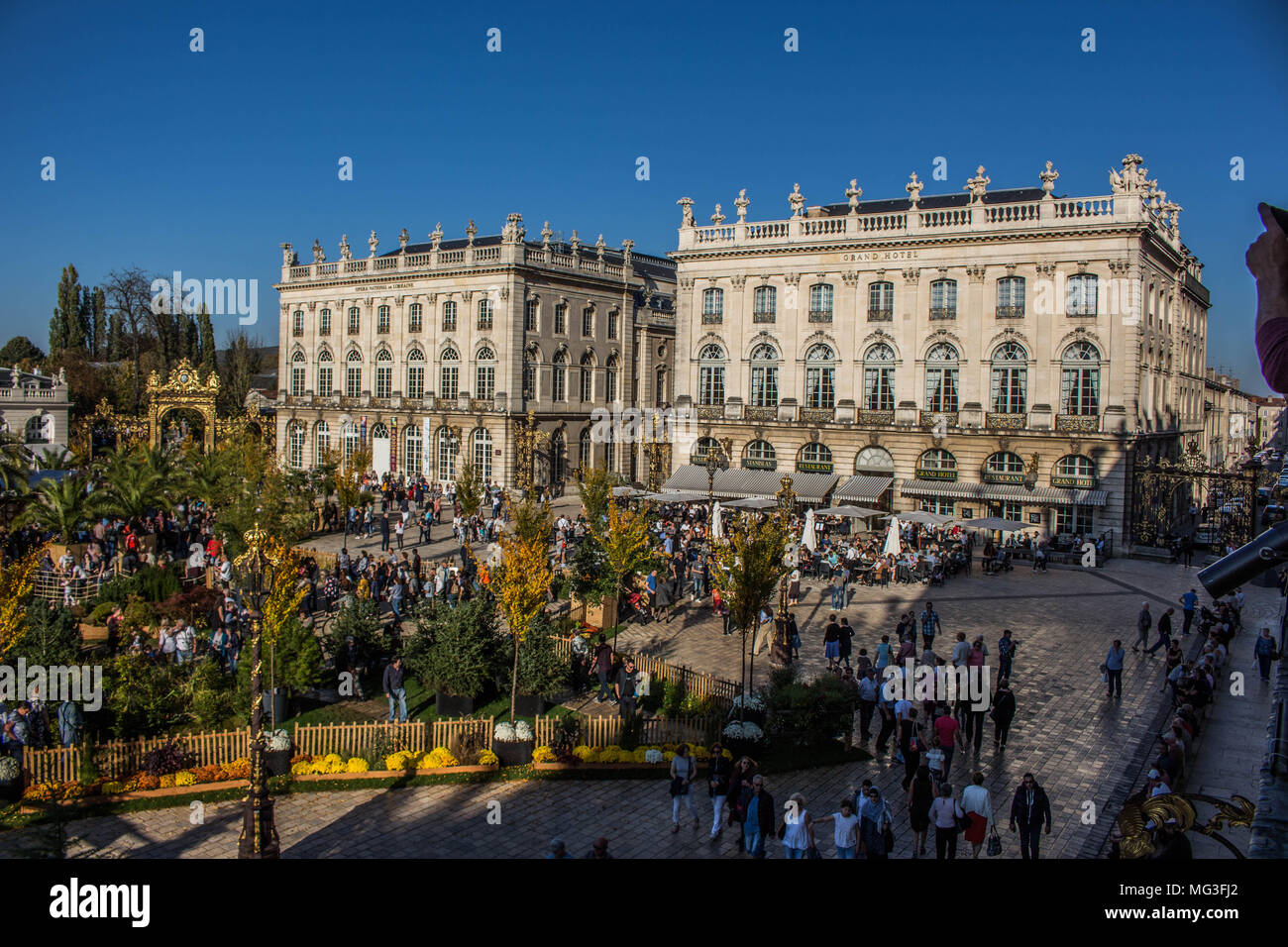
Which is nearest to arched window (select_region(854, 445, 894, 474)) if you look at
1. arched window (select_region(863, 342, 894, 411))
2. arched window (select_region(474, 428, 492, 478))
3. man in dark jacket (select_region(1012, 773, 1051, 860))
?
arched window (select_region(863, 342, 894, 411))

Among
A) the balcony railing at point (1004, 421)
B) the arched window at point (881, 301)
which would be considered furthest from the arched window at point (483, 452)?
the balcony railing at point (1004, 421)

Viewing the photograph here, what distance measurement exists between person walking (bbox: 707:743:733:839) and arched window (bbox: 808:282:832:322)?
34607 mm

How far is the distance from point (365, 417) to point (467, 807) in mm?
50107

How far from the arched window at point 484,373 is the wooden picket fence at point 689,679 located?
36556mm

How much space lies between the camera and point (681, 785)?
13586 millimetres

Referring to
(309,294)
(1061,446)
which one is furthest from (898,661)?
(309,294)

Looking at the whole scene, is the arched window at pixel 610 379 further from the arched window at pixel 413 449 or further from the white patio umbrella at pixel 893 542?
the white patio umbrella at pixel 893 542

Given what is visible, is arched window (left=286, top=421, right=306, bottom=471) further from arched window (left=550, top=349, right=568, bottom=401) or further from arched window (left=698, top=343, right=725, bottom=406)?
arched window (left=698, top=343, right=725, bottom=406)

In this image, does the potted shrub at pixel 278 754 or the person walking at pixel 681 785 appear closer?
the person walking at pixel 681 785

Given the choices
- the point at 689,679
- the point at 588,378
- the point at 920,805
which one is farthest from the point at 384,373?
the point at 920,805

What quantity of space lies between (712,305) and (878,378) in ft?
31.2

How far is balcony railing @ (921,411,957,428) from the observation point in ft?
139

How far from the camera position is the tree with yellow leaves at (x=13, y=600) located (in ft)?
54.9

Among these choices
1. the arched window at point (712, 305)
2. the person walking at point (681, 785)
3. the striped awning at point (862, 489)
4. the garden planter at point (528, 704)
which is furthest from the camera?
the arched window at point (712, 305)
